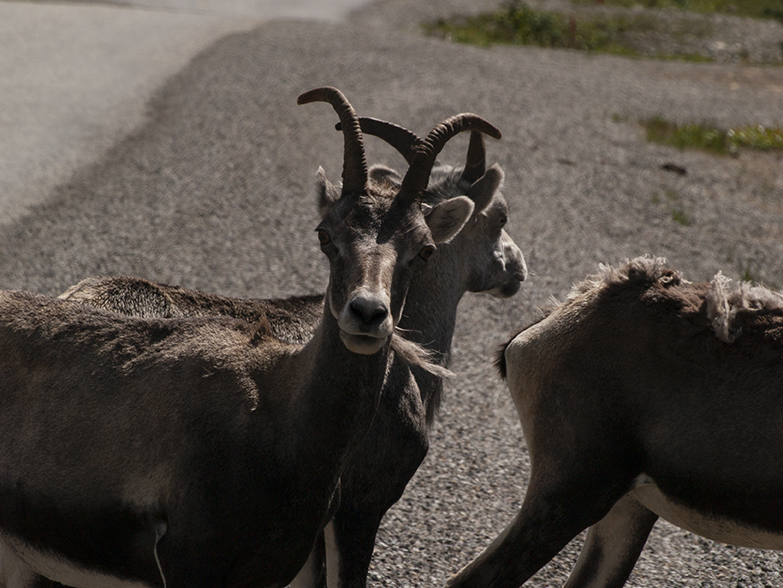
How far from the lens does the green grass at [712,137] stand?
1549cm

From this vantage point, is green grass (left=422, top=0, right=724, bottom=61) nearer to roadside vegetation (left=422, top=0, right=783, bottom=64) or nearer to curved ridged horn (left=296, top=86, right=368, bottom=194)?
roadside vegetation (left=422, top=0, right=783, bottom=64)

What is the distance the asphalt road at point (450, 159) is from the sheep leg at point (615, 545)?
2.04 feet

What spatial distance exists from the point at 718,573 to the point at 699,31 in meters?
21.6

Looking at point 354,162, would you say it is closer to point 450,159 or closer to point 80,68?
point 450,159

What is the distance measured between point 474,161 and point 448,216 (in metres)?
1.66

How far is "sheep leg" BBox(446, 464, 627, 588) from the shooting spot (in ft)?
→ 14.0

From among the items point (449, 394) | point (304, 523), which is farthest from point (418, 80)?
point (304, 523)

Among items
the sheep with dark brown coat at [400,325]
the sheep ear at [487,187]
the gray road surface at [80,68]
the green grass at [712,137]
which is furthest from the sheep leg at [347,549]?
the green grass at [712,137]

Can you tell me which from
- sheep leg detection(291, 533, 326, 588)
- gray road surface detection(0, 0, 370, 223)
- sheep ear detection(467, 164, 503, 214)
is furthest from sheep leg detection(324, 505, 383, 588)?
gray road surface detection(0, 0, 370, 223)

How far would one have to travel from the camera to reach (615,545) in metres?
4.81

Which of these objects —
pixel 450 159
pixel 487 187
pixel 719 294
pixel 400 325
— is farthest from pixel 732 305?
pixel 450 159

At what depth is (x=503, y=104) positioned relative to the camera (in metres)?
15.8

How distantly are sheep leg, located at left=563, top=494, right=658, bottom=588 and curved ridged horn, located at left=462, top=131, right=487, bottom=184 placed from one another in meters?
2.31

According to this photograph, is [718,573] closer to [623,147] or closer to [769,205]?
[769,205]
